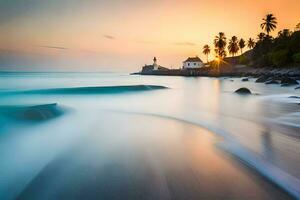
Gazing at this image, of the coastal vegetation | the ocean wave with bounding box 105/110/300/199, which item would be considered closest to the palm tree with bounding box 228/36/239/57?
the coastal vegetation

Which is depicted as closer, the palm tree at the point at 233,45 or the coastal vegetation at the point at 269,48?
the coastal vegetation at the point at 269,48

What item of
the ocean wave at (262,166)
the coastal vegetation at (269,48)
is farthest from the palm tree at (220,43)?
the ocean wave at (262,166)

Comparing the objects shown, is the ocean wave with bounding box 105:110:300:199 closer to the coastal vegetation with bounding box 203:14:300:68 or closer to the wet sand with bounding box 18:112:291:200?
the wet sand with bounding box 18:112:291:200

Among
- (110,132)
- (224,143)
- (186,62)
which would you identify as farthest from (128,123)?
(186,62)

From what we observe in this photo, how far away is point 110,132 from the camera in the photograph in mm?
8844

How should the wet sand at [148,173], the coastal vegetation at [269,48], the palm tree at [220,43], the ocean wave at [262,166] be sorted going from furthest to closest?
the palm tree at [220,43] < the coastal vegetation at [269,48] < the ocean wave at [262,166] < the wet sand at [148,173]

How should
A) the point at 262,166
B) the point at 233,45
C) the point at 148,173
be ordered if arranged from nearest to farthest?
the point at 148,173 < the point at 262,166 < the point at 233,45

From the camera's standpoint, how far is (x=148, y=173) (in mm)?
4840

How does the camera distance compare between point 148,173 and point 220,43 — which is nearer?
point 148,173

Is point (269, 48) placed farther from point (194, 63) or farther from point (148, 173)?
point (148, 173)

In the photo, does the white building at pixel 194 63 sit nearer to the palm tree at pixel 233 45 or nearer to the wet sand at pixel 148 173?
the palm tree at pixel 233 45

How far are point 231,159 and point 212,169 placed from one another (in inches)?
32.1

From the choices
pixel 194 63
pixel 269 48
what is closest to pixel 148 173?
pixel 269 48

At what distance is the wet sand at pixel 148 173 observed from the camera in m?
3.96
